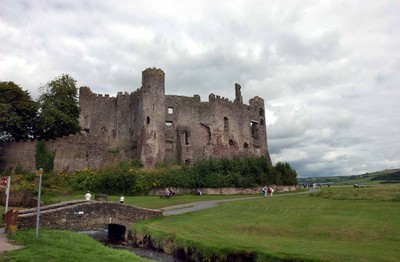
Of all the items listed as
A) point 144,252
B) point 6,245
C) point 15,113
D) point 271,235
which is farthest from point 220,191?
point 6,245

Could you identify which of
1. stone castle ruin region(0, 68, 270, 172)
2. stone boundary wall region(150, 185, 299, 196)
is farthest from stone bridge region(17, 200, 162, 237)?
stone castle ruin region(0, 68, 270, 172)

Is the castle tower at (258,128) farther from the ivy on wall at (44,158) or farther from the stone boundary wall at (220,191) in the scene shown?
the ivy on wall at (44,158)

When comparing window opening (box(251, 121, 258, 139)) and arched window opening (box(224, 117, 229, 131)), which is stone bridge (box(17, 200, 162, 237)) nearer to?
arched window opening (box(224, 117, 229, 131))

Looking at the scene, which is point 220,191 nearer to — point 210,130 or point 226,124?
point 210,130

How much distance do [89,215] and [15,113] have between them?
1118 inches

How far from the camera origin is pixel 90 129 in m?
56.4

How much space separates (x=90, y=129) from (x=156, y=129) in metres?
11.8

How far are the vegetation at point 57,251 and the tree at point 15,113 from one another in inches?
1260

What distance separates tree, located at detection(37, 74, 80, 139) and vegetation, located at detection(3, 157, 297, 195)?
3.43 metres

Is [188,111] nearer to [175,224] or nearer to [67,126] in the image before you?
[67,126]

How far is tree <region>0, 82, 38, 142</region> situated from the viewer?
4628cm

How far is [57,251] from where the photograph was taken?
13.8m

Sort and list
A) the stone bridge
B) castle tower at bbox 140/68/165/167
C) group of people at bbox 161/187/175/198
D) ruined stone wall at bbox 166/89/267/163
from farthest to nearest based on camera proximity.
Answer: ruined stone wall at bbox 166/89/267/163 < castle tower at bbox 140/68/165/167 < group of people at bbox 161/187/175/198 < the stone bridge

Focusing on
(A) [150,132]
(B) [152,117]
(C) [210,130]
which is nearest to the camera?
(A) [150,132]
